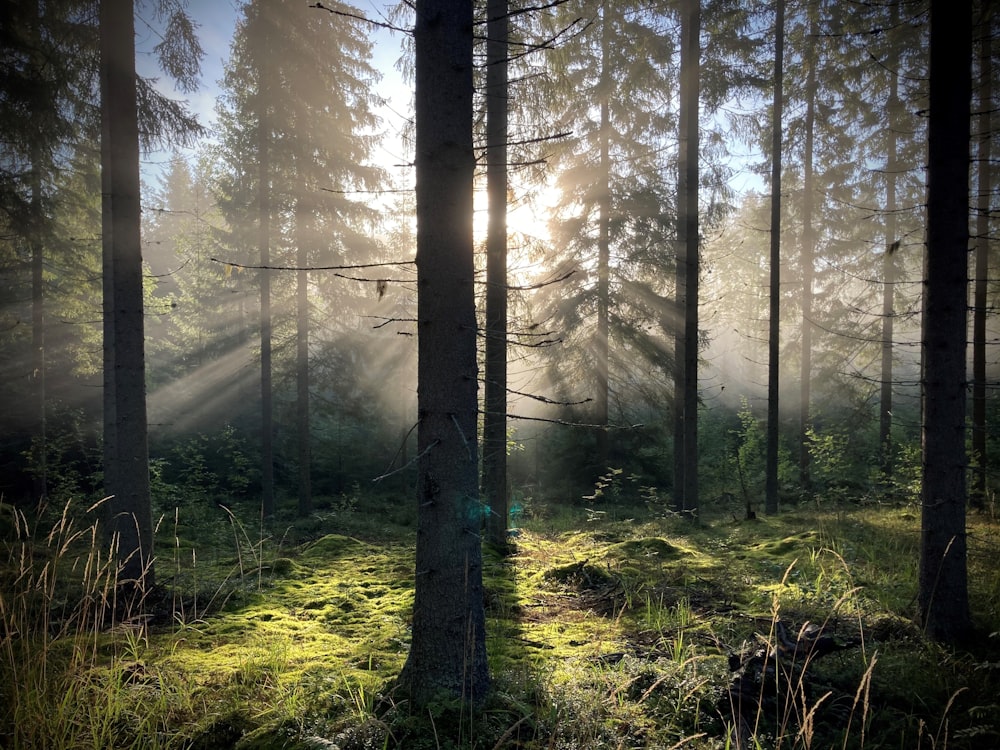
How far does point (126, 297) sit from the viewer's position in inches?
245

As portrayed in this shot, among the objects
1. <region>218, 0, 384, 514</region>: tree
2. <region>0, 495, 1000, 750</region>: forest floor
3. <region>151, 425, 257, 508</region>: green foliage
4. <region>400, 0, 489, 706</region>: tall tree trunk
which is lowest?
<region>151, 425, 257, 508</region>: green foliage

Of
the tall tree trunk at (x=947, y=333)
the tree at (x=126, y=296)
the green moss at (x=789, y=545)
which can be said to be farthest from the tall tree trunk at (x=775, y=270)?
the tree at (x=126, y=296)

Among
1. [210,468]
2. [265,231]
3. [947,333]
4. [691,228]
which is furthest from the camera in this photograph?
[210,468]

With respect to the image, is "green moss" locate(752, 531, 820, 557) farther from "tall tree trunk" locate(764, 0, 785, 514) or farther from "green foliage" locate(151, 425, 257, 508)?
"green foliage" locate(151, 425, 257, 508)

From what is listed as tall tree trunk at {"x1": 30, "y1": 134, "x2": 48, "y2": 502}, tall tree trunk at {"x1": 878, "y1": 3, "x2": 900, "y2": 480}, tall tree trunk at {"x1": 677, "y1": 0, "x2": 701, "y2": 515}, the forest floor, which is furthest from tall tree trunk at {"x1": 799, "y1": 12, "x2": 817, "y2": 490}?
tall tree trunk at {"x1": 30, "y1": 134, "x2": 48, "y2": 502}

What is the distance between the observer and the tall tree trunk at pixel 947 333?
470 centimetres

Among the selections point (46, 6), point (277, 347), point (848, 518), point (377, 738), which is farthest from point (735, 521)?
point (46, 6)

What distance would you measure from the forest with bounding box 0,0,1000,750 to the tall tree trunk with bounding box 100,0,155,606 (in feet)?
0.14

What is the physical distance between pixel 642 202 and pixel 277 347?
38.1 feet

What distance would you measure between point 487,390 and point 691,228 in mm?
6440

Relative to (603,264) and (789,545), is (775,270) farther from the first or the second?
(789,545)

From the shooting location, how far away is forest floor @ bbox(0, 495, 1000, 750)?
119 inches

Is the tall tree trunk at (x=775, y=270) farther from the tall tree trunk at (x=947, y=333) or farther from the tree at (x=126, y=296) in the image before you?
the tree at (x=126, y=296)

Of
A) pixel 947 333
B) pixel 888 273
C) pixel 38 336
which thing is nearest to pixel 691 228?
pixel 947 333
